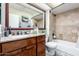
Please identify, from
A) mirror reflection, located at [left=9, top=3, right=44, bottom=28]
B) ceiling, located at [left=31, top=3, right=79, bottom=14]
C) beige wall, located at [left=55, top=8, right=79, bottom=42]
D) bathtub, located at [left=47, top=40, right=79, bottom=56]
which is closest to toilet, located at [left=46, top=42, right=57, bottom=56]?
bathtub, located at [left=47, top=40, right=79, bottom=56]

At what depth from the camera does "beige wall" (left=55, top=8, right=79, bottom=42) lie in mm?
1271

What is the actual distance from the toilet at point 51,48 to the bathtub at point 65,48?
Result: 0.6 inches

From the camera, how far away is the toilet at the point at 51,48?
134 centimetres

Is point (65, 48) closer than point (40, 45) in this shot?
Yes

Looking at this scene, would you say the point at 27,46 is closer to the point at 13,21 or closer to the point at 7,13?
the point at 13,21

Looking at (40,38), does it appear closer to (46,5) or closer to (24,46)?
(24,46)

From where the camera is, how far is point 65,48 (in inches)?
53.2

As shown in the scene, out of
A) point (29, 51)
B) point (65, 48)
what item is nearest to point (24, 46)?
point (29, 51)

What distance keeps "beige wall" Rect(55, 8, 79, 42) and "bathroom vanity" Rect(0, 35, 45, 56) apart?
0.93ft

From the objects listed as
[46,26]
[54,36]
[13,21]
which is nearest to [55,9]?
[46,26]

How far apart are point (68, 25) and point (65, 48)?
34cm

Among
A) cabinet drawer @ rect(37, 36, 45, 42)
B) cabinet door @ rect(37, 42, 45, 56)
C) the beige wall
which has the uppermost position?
the beige wall

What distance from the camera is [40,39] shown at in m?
1.43

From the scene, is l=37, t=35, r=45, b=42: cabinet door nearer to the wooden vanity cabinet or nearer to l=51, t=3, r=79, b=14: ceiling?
the wooden vanity cabinet
